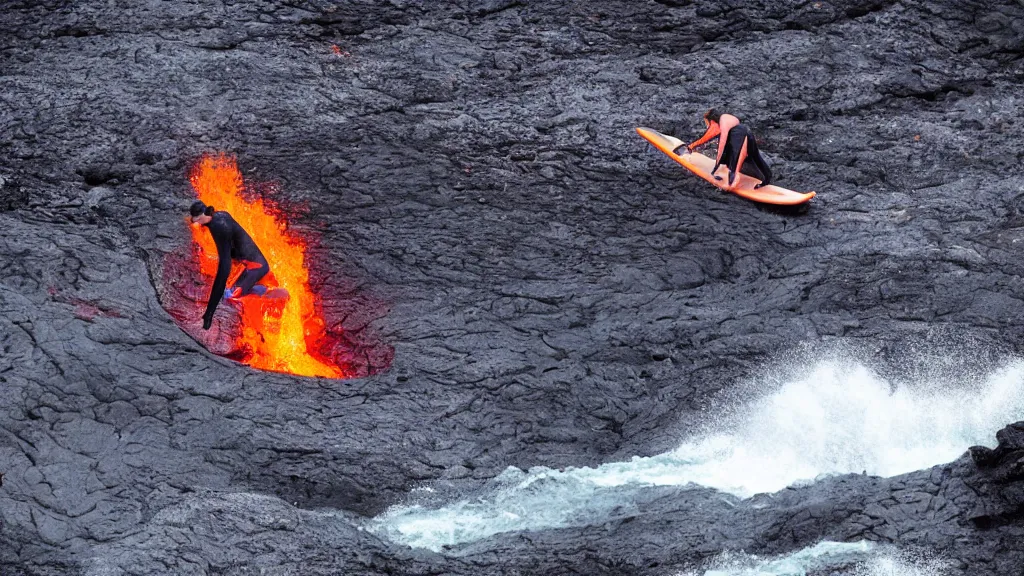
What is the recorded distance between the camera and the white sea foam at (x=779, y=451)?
12.7 meters

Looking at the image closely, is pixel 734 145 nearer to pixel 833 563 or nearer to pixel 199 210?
pixel 833 563

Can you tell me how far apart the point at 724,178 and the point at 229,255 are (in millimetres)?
7092

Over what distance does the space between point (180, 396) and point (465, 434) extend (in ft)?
11.1

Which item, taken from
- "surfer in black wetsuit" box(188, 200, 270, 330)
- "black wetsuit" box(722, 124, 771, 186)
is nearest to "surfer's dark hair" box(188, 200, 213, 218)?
"surfer in black wetsuit" box(188, 200, 270, 330)

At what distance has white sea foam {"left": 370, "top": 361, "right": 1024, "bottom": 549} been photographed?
12688 millimetres

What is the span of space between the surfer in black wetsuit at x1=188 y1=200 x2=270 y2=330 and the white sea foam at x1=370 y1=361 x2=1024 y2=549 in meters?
3.74

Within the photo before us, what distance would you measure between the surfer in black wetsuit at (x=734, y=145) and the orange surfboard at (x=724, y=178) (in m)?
0.11

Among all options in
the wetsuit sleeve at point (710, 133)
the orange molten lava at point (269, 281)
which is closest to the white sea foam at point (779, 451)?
the orange molten lava at point (269, 281)

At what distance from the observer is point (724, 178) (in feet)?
54.8

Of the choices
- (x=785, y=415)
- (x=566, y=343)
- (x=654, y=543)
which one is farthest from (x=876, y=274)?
(x=654, y=543)

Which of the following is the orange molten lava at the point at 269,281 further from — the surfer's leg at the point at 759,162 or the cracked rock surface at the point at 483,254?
the surfer's leg at the point at 759,162

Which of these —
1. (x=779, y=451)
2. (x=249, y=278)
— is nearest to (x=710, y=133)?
(x=779, y=451)

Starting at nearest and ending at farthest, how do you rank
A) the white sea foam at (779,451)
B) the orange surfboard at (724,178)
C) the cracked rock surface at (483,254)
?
the cracked rock surface at (483,254), the white sea foam at (779,451), the orange surfboard at (724,178)

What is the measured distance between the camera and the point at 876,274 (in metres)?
15.4
